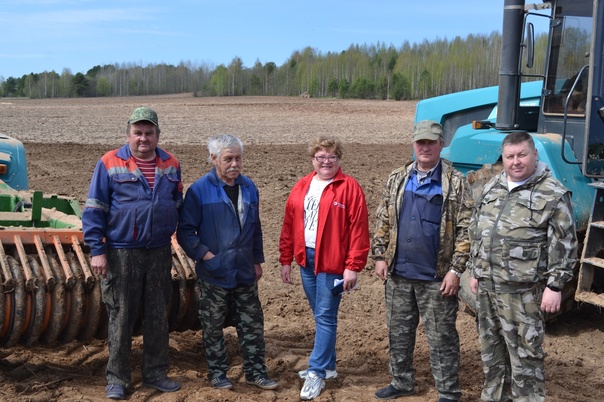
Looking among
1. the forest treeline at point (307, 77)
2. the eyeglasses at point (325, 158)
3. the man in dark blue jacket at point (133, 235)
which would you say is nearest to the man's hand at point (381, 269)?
the eyeglasses at point (325, 158)

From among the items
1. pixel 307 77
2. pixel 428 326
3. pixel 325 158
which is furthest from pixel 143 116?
pixel 307 77

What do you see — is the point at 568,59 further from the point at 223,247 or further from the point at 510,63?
the point at 223,247

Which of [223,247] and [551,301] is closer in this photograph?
[551,301]

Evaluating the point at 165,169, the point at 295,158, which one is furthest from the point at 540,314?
the point at 295,158

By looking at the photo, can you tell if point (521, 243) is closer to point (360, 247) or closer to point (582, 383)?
point (360, 247)

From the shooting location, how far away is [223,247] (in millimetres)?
4508

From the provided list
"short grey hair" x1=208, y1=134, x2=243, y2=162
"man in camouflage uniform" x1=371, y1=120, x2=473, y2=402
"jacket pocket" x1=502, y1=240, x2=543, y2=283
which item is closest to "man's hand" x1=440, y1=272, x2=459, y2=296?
"man in camouflage uniform" x1=371, y1=120, x2=473, y2=402

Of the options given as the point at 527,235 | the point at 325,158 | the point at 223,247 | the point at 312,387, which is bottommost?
the point at 312,387

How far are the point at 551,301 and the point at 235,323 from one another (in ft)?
6.35

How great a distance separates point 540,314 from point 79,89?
71.9m

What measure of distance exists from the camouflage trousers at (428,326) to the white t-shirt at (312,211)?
52 centimetres

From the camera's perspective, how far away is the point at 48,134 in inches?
910

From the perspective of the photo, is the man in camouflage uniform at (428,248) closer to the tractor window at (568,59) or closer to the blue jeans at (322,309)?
the blue jeans at (322,309)

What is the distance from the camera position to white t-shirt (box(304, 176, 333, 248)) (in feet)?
14.7
